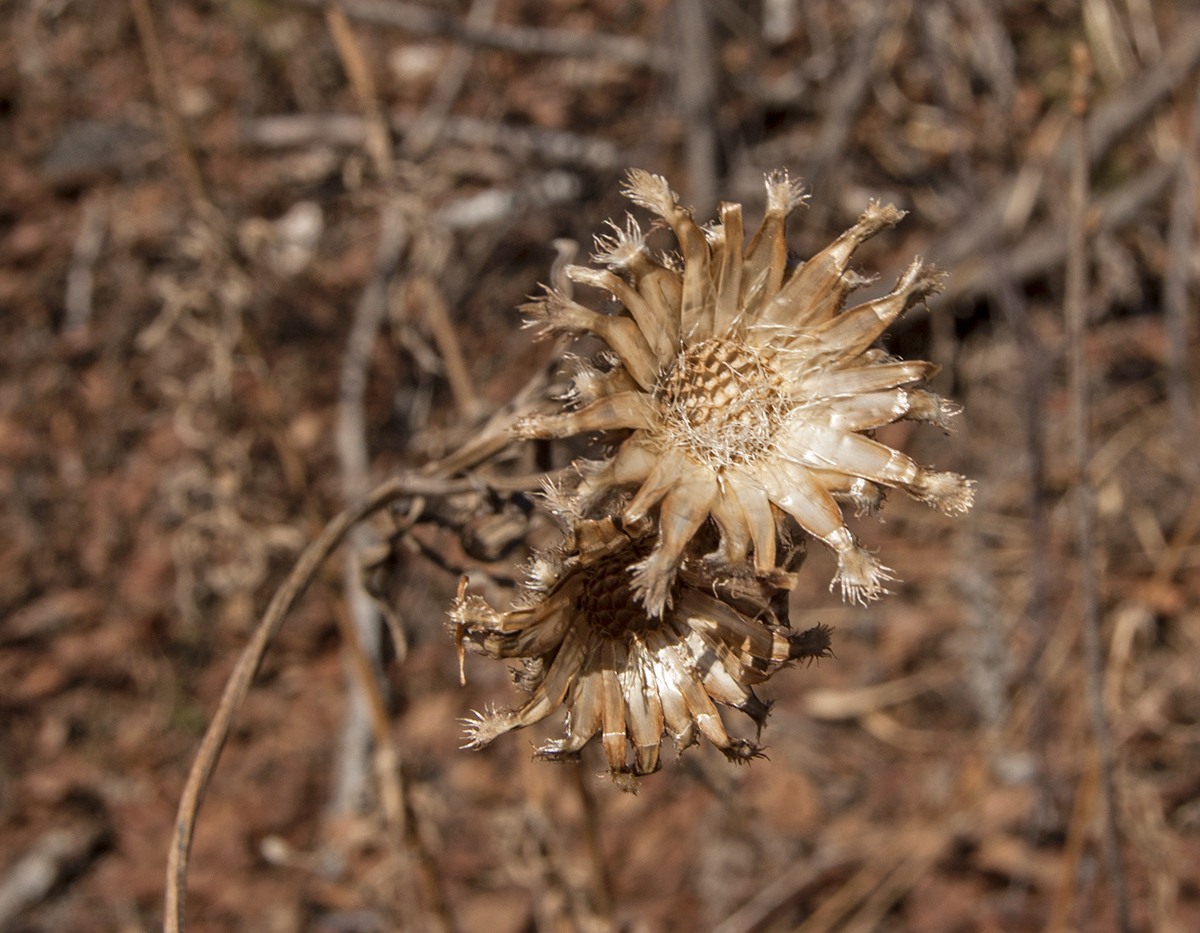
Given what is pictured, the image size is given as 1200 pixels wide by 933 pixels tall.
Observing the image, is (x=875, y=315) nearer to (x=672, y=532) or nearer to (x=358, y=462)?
(x=672, y=532)

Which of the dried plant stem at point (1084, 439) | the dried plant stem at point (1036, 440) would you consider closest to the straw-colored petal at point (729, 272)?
the dried plant stem at point (1084, 439)

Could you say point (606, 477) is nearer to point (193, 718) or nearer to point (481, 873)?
point (481, 873)

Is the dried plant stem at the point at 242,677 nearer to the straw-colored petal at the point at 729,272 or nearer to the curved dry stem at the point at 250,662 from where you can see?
the curved dry stem at the point at 250,662

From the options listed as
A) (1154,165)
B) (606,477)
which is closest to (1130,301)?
(1154,165)

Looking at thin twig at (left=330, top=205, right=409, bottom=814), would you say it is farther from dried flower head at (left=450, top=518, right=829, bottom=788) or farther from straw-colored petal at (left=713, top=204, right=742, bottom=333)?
straw-colored petal at (left=713, top=204, right=742, bottom=333)

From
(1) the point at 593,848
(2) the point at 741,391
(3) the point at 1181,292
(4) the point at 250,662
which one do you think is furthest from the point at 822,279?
(3) the point at 1181,292

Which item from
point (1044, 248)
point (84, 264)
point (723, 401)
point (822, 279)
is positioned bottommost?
point (723, 401)
